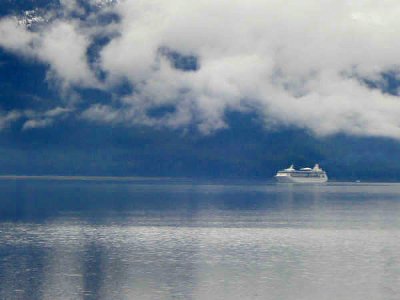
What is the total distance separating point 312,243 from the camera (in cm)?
8788

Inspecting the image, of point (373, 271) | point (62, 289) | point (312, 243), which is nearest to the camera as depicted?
point (62, 289)

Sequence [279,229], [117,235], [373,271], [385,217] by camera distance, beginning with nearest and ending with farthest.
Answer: [373,271], [117,235], [279,229], [385,217]

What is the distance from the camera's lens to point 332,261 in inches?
2803

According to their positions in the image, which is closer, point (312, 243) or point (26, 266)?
point (26, 266)

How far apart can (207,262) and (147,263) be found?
22.0 ft

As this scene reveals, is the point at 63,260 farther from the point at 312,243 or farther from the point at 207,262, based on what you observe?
the point at 312,243

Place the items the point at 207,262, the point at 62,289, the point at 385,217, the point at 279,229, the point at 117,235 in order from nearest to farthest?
the point at 62,289, the point at 207,262, the point at 117,235, the point at 279,229, the point at 385,217

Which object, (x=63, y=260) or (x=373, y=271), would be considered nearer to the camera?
(x=373, y=271)

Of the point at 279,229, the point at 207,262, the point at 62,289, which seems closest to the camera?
the point at 62,289

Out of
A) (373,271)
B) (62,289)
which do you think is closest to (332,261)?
(373,271)

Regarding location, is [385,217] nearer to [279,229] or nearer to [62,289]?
[279,229]

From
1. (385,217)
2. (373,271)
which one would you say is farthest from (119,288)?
(385,217)

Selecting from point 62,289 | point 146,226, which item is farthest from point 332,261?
point 146,226

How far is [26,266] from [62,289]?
12.8 m
